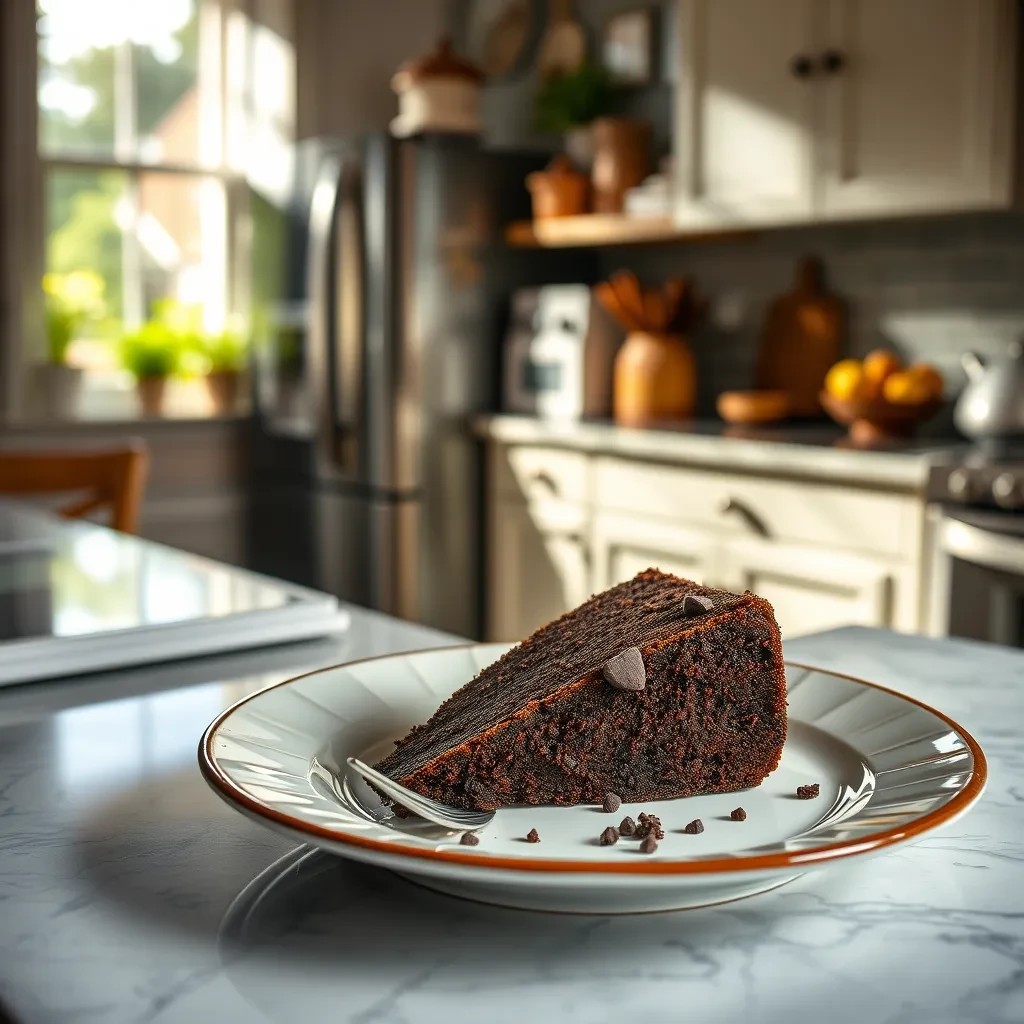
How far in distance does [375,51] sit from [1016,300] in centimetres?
234

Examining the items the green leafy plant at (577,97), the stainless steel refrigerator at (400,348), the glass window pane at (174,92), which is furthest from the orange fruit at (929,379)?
the glass window pane at (174,92)

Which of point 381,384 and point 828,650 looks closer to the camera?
point 828,650

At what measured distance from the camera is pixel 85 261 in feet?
13.1

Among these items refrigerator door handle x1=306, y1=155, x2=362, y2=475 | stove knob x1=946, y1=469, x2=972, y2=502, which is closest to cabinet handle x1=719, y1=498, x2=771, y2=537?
stove knob x1=946, y1=469, x2=972, y2=502

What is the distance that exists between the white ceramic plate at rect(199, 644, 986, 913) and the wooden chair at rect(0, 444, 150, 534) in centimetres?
157

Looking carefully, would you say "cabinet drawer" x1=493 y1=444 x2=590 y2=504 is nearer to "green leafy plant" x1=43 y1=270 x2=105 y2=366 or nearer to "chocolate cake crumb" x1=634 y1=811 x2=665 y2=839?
"green leafy plant" x1=43 y1=270 x2=105 y2=366

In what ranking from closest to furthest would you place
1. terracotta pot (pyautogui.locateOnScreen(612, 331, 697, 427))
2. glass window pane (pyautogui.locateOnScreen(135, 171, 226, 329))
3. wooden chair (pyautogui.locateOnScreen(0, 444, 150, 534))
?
wooden chair (pyautogui.locateOnScreen(0, 444, 150, 534))
terracotta pot (pyautogui.locateOnScreen(612, 331, 697, 427))
glass window pane (pyautogui.locateOnScreen(135, 171, 226, 329))

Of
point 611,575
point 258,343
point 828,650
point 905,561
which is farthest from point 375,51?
point 828,650

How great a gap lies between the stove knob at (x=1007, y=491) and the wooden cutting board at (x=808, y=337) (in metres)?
1.10

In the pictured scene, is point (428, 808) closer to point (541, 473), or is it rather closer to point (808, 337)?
point (541, 473)

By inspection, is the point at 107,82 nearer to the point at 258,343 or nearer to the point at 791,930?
the point at 258,343

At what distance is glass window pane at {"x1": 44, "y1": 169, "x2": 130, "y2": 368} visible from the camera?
3914mm

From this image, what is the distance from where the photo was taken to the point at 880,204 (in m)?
2.81

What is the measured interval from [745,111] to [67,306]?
83.8 inches
